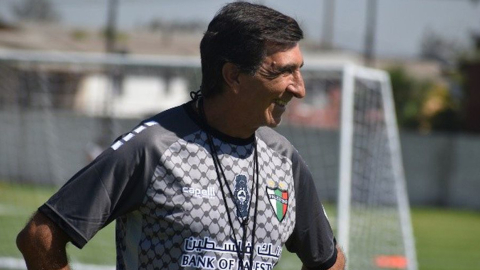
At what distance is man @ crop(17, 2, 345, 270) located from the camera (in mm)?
3000

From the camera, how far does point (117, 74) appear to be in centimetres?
1251

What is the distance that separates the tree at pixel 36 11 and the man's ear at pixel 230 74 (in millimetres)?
25304

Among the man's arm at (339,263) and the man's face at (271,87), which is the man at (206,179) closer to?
the man's face at (271,87)

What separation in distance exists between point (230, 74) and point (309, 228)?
622mm

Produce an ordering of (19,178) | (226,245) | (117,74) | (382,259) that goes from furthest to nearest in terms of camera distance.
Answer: (19,178), (117,74), (382,259), (226,245)

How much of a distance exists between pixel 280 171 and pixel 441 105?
26191 millimetres

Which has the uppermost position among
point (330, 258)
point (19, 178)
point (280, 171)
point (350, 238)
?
point (280, 171)

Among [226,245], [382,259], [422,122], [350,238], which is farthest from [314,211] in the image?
[422,122]

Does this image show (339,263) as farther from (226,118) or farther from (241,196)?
(226,118)

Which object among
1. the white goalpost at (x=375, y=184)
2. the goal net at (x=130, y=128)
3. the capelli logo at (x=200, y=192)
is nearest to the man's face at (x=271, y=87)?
the capelli logo at (x=200, y=192)

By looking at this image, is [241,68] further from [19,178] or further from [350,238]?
[19,178]

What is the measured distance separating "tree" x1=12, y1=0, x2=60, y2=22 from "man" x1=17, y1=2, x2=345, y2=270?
25296mm

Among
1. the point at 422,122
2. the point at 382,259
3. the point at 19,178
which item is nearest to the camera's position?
the point at 382,259

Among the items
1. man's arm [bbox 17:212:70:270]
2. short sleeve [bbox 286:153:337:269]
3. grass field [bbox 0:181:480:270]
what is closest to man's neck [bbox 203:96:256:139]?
short sleeve [bbox 286:153:337:269]
